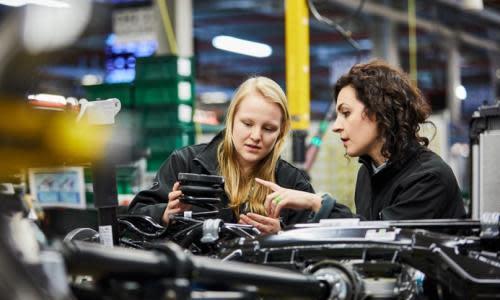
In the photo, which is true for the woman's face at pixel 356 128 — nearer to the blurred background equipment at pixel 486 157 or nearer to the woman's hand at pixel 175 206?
the blurred background equipment at pixel 486 157

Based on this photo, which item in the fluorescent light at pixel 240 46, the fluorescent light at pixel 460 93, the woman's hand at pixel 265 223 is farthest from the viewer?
the fluorescent light at pixel 240 46

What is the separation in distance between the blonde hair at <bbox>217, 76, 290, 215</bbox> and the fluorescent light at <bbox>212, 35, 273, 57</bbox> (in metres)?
13.3

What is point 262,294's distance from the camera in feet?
4.09

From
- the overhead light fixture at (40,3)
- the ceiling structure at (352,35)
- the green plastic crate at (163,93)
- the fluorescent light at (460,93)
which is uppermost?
the ceiling structure at (352,35)

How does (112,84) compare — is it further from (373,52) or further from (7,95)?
(373,52)

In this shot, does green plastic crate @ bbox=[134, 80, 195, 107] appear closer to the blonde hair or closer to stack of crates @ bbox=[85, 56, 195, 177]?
stack of crates @ bbox=[85, 56, 195, 177]

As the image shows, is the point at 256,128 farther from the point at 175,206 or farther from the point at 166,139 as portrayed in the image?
the point at 166,139

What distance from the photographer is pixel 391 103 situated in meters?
2.73

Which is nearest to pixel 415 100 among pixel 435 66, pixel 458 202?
pixel 458 202

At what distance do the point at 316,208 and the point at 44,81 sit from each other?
1113mm

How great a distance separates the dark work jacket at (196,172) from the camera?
9.49ft

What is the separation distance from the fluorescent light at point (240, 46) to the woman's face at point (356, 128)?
Answer: 535 inches

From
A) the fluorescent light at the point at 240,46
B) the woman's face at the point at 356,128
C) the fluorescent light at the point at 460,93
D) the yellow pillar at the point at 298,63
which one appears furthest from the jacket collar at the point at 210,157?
the fluorescent light at the point at 240,46

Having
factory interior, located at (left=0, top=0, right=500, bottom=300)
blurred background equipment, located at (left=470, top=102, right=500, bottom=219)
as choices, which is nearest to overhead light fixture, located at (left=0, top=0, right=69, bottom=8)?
factory interior, located at (left=0, top=0, right=500, bottom=300)
